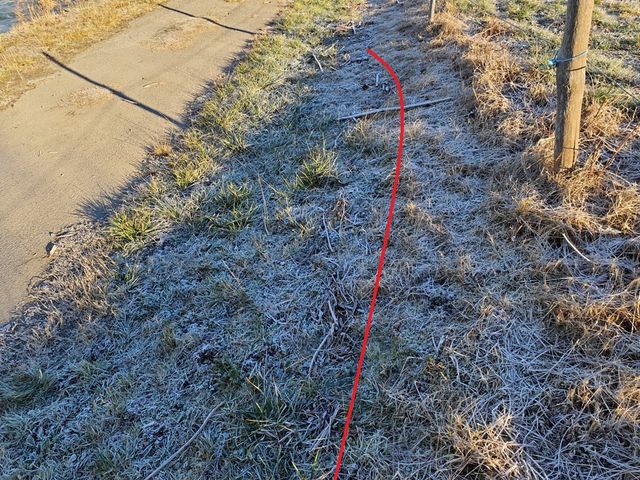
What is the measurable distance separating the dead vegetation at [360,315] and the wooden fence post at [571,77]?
0.53 feet

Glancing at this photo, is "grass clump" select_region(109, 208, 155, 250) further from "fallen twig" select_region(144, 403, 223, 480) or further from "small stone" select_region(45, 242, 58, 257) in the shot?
"fallen twig" select_region(144, 403, 223, 480)

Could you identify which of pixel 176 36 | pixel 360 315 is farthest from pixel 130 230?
pixel 176 36

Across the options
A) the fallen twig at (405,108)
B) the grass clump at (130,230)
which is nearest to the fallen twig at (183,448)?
the grass clump at (130,230)

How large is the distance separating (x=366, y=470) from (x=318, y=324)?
0.96m

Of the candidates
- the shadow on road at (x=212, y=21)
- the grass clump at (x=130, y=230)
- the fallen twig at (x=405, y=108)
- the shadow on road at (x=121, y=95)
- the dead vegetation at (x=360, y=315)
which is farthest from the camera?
the shadow on road at (x=212, y=21)

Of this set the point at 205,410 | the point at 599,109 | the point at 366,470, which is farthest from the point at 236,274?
the point at 599,109

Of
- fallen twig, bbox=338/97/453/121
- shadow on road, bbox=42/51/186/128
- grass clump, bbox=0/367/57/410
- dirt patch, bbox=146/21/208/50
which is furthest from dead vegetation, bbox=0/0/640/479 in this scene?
dirt patch, bbox=146/21/208/50

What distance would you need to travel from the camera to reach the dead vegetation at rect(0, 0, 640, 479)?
7.09 feet

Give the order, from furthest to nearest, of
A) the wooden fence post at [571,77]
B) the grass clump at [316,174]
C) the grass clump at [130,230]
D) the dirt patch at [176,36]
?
the dirt patch at [176,36], the grass clump at [316,174], the grass clump at [130,230], the wooden fence post at [571,77]

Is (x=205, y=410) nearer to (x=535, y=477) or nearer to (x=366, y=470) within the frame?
(x=366, y=470)

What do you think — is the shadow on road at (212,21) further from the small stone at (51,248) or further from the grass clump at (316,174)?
the small stone at (51,248)

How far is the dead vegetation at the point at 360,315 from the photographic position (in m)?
2.16

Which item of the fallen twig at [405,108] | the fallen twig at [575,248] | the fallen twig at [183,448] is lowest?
the fallen twig at [183,448]

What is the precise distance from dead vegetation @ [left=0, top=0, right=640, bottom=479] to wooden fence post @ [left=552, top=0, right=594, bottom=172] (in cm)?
16
